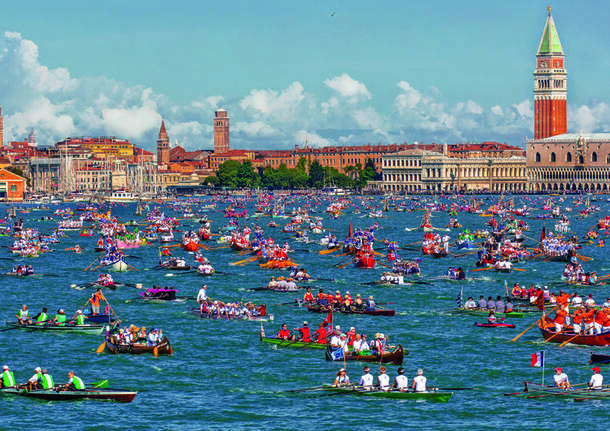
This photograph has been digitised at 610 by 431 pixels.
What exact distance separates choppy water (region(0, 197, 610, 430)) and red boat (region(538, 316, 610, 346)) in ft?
1.48

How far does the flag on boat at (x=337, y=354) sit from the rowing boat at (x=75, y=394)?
9.00 metres

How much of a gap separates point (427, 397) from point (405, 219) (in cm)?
12503

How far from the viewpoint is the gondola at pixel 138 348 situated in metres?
48.2

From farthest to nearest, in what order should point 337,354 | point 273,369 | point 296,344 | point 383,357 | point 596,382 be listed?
1. point 296,344
2. point 337,354
3. point 273,369
4. point 383,357
5. point 596,382

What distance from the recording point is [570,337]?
49156mm

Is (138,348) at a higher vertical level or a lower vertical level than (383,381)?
higher

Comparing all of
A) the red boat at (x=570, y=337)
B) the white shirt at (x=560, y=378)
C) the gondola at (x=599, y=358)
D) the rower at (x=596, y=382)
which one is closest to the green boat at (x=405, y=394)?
the white shirt at (x=560, y=378)

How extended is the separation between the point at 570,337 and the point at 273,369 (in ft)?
42.6

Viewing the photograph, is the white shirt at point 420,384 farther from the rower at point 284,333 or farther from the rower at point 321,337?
the rower at point 284,333

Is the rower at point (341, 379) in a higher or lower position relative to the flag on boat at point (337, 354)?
lower

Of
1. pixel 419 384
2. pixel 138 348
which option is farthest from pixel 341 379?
pixel 138 348

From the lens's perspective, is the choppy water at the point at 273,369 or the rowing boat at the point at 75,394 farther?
the rowing boat at the point at 75,394

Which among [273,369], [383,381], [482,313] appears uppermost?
[482,313]

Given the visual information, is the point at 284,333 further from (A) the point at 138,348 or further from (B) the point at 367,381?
(B) the point at 367,381
